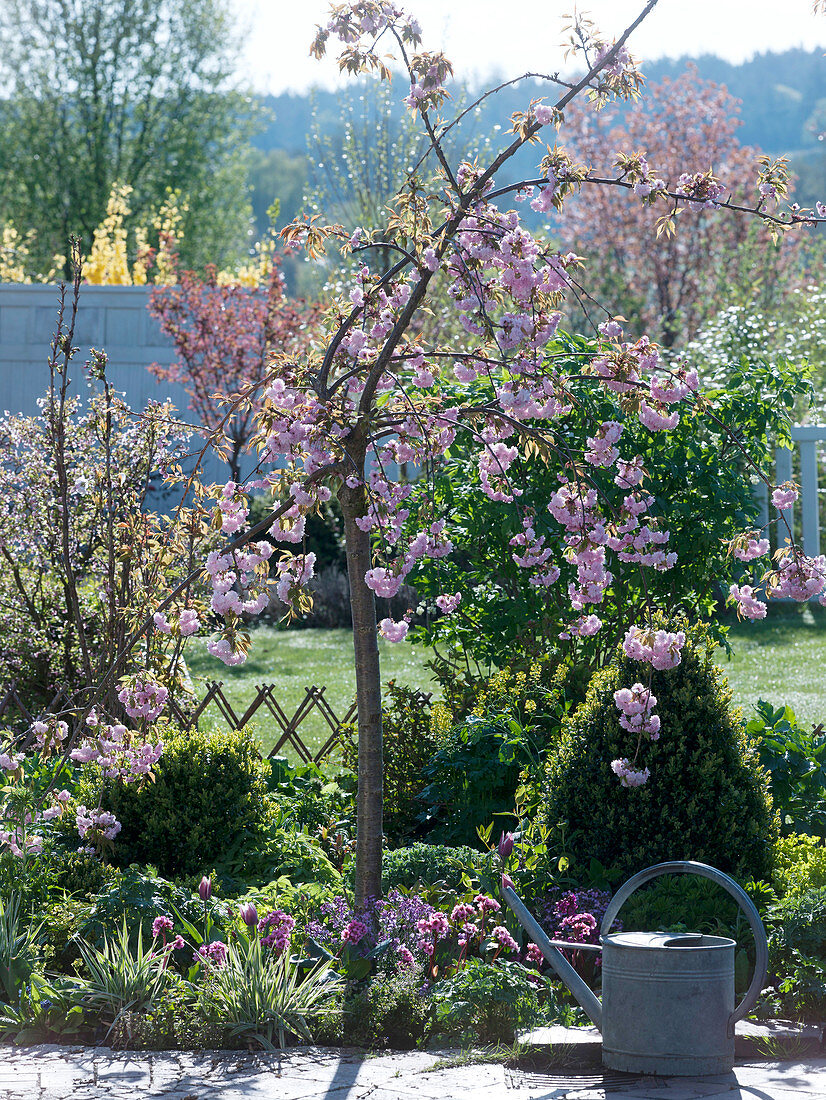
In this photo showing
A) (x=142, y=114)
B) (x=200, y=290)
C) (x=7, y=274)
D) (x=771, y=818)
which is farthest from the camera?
(x=142, y=114)

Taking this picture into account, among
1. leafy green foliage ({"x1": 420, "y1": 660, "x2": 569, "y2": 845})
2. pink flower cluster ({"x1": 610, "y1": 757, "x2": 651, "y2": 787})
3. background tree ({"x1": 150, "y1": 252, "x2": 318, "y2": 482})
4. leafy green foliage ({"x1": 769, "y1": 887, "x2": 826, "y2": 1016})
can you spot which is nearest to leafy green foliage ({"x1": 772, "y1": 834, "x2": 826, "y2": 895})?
leafy green foliage ({"x1": 769, "y1": 887, "x2": 826, "y2": 1016})

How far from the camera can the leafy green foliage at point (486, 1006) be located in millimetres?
3365

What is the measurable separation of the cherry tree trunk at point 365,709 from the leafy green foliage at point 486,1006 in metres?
0.58

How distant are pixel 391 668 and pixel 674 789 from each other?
7.17 metres

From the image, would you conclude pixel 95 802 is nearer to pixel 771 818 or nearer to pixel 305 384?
pixel 305 384

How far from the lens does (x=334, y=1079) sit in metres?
3.05

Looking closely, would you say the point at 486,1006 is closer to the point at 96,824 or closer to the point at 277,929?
the point at 277,929

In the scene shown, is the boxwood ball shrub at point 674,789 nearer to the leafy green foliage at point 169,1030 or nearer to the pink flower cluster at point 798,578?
the pink flower cluster at point 798,578

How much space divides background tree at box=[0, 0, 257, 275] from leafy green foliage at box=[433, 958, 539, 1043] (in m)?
23.6

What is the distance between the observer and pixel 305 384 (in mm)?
3732

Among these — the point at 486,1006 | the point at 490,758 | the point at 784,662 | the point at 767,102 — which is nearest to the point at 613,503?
the point at 490,758

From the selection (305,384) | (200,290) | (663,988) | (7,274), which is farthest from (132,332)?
(663,988)

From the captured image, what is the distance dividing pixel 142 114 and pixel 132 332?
12.8 meters

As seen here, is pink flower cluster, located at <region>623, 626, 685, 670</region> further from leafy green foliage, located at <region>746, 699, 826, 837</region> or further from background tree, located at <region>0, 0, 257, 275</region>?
background tree, located at <region>0, 0, 257, 275</region>
